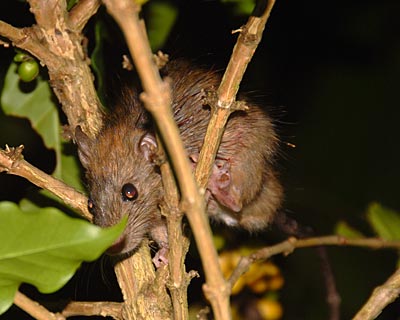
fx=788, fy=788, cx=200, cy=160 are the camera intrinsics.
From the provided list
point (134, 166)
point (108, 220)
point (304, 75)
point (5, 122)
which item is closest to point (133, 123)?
point (134, 166)

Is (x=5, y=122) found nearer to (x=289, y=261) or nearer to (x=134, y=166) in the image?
(x=134, y=166)

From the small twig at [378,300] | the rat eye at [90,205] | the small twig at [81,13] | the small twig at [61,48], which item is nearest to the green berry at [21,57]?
the small twig at [61,48]

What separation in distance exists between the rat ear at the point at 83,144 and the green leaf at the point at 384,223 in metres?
1.47

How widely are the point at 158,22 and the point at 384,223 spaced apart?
150cm

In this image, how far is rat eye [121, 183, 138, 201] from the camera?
339 cm

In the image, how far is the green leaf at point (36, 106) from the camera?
3.54 metres

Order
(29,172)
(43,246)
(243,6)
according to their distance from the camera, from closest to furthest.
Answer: (43,246), (29,172), (243,6)

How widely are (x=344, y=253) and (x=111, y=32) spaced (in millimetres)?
2642

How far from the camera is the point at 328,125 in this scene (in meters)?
5.84

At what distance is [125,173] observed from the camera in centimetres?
350

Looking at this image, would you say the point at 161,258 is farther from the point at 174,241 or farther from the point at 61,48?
the point at 61,48

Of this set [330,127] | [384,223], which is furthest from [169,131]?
[330,127]

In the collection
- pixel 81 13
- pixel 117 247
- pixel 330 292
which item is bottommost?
pixel 330 292

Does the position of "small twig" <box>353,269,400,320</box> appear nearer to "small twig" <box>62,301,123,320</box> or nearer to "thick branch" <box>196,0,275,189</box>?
"thick branch" <box>196,0,275,189</box>
